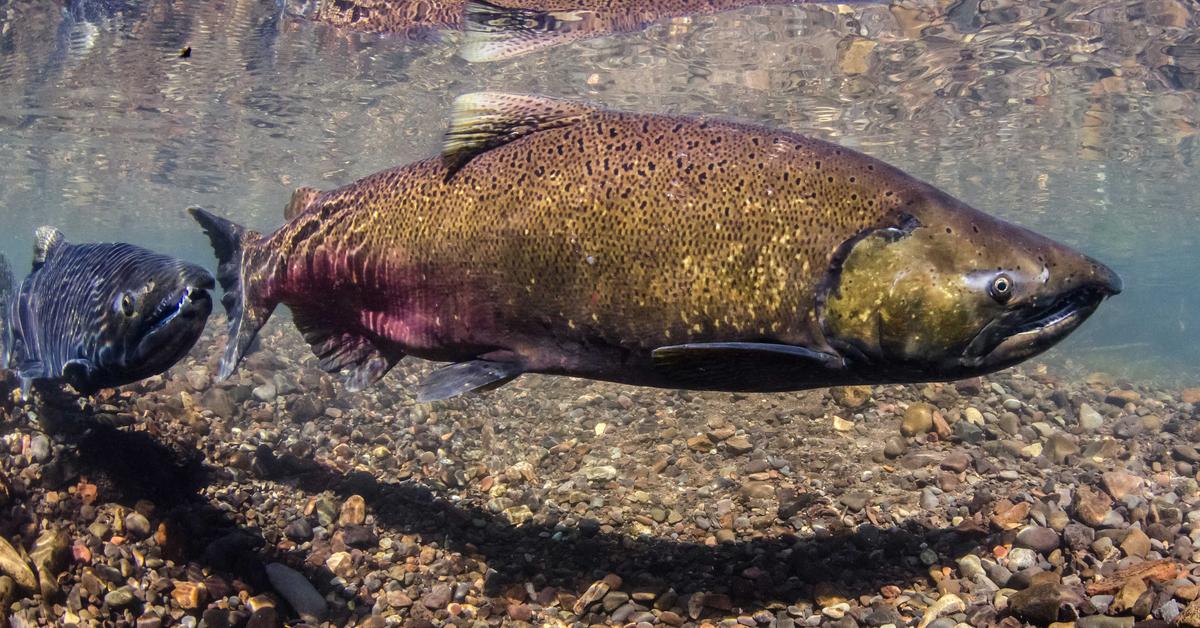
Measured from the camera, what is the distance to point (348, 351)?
3.52 m

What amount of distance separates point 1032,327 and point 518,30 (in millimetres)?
3685

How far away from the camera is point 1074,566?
3195 mm

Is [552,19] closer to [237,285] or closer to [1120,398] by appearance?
[237,285]

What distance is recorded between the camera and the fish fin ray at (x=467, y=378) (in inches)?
108

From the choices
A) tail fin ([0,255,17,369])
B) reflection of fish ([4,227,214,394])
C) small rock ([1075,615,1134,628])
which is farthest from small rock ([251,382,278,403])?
small rock ([1075,615,1134,628])

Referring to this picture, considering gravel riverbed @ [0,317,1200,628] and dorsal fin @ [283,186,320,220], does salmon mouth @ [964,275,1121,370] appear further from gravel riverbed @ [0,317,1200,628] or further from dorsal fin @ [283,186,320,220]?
dorsal fin @ [283,186,320,220]

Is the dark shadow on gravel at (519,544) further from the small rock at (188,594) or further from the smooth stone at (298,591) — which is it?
the small rock at (188,594)

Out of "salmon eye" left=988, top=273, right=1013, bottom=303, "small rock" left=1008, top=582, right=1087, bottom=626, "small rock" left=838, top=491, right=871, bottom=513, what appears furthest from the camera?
"small rock" left=838, top=491, right=871, bottom=513

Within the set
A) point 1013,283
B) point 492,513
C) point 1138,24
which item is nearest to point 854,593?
point 1013,283

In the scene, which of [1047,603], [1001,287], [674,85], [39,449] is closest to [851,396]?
[1047,603]

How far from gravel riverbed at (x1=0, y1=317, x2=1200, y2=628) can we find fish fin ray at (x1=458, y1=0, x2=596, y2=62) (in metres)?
3.05

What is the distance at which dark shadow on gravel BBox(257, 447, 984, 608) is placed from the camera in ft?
10.8

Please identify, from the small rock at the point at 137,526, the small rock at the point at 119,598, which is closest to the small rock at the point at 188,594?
Result: the small rock at the point at 119,598

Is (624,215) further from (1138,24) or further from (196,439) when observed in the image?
(1138,24)
